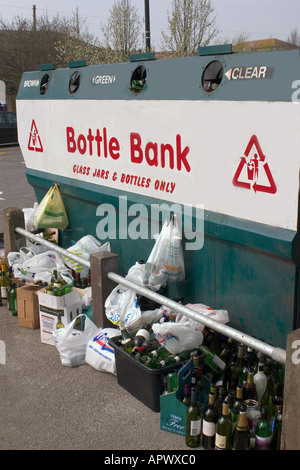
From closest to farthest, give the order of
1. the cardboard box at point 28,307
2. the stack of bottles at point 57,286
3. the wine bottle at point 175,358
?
the wine bottle at point 175,358, the stack of bottles at point 57,286, the cardboard box at point 28,307

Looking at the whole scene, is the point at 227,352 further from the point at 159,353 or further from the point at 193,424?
the point at 193,424

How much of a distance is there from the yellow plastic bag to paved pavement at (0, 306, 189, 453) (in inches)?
68.7

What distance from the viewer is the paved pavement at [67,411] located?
356cm

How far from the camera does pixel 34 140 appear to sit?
21.5 feet

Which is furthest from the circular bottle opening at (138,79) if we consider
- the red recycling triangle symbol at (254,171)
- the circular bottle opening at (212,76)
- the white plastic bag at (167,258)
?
the red recycling triangle symbol at (254,171)

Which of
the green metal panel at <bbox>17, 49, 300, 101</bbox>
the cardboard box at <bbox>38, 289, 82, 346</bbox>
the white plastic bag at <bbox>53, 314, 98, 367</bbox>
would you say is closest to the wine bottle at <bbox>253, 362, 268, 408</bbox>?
the white plastic bag at <bbox>53, 314, 98, 367</bbox>

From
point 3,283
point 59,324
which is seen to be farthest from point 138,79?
point 3,283

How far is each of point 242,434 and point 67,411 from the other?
51.3 inches

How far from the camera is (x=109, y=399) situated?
13.3 ft

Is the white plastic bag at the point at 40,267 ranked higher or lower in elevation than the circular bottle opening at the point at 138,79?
lower

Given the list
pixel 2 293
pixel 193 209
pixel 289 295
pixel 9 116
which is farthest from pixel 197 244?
pixel 9 116

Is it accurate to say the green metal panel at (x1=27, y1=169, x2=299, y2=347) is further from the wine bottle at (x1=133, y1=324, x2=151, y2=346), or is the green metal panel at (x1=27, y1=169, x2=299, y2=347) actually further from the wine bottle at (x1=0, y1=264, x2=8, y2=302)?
the wine bottle at (x1=0, y1=264, x2=8, y2=302)

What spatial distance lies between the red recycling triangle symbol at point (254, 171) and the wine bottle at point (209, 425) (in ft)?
4.59

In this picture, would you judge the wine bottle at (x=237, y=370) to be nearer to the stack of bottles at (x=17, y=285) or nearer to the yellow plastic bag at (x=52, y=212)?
the stack of bottles at (x=17, y=285)
